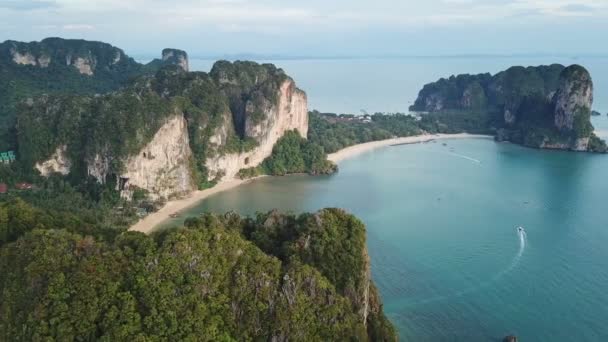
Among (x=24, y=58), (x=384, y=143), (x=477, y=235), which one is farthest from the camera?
(x=24, y=58)

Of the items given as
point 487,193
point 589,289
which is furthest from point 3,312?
point 487,193

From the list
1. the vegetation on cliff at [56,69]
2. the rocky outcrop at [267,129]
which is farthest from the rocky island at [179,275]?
the vegetation on cliff at [56,69]

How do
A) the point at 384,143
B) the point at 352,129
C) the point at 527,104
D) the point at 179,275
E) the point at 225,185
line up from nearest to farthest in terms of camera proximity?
1. the point at 179,275
2. the point at 225,185
3. the point at 384,143
4. the point at 352,129
5. the point at 527,104

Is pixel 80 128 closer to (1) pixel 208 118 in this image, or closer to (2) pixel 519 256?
(1) pixel 208 118

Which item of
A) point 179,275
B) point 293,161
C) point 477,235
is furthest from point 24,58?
point 179,275

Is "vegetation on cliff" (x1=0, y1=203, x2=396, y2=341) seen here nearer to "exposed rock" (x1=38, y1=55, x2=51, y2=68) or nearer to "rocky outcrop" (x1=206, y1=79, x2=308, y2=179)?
"rocky outcrop" (x1=206, y1=79, x2=308, y2=179)

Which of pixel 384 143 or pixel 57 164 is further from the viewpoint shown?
pixel 384 143

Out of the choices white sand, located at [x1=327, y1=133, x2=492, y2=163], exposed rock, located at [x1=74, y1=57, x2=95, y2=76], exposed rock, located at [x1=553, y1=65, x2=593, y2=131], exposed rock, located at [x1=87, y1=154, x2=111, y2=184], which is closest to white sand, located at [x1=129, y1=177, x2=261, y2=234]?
exposed rock, located at [x1=87, y1=154, x2=111, y2=184]

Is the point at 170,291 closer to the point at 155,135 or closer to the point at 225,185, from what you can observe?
the point at 155,135
